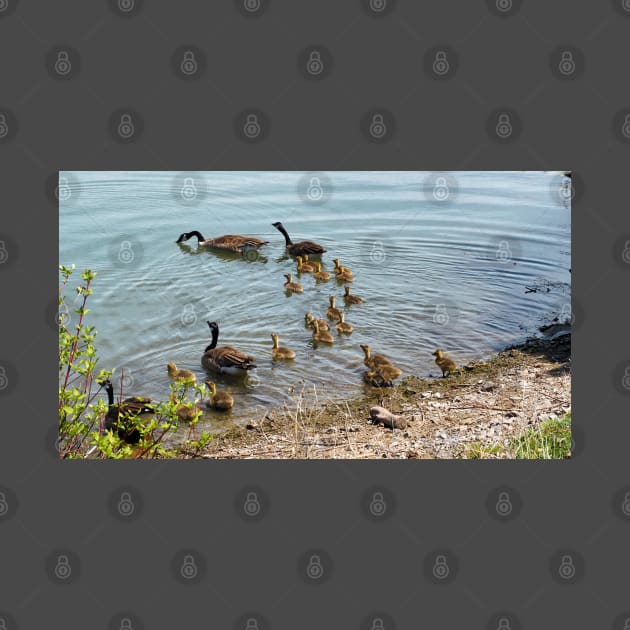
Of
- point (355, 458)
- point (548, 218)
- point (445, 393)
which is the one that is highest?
point (548, 218)

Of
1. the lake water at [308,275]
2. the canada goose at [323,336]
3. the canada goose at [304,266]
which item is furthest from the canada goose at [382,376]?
the canada goose at [304,266]

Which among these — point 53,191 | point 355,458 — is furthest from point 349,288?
point 53,191

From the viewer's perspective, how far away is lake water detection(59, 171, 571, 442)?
9.38 meters

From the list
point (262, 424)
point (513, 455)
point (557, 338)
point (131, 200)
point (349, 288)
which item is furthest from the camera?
point (349, 288)

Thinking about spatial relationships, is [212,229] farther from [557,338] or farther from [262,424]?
[557,338]

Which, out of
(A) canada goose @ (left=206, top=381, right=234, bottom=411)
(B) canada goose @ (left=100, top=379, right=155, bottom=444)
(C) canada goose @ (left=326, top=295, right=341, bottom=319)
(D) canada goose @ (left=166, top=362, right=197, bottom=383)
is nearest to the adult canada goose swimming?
(C) canada goose @ (left=326, top=295, right=341, bottom=319)

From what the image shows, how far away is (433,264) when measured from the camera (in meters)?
11.1

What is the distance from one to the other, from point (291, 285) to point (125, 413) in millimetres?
3991

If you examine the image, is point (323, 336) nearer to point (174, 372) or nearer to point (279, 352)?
point (279, 352)

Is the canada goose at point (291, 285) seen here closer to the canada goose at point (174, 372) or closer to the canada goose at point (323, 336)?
the canada goose at point (323, 336)

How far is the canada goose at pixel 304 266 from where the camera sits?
1171 centimetres

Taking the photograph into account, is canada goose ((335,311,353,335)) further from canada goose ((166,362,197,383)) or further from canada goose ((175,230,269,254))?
canada goose ((166,362,197,383))

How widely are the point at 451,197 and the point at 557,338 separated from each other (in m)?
2.55

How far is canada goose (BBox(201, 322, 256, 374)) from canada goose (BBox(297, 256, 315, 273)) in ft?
7.74
